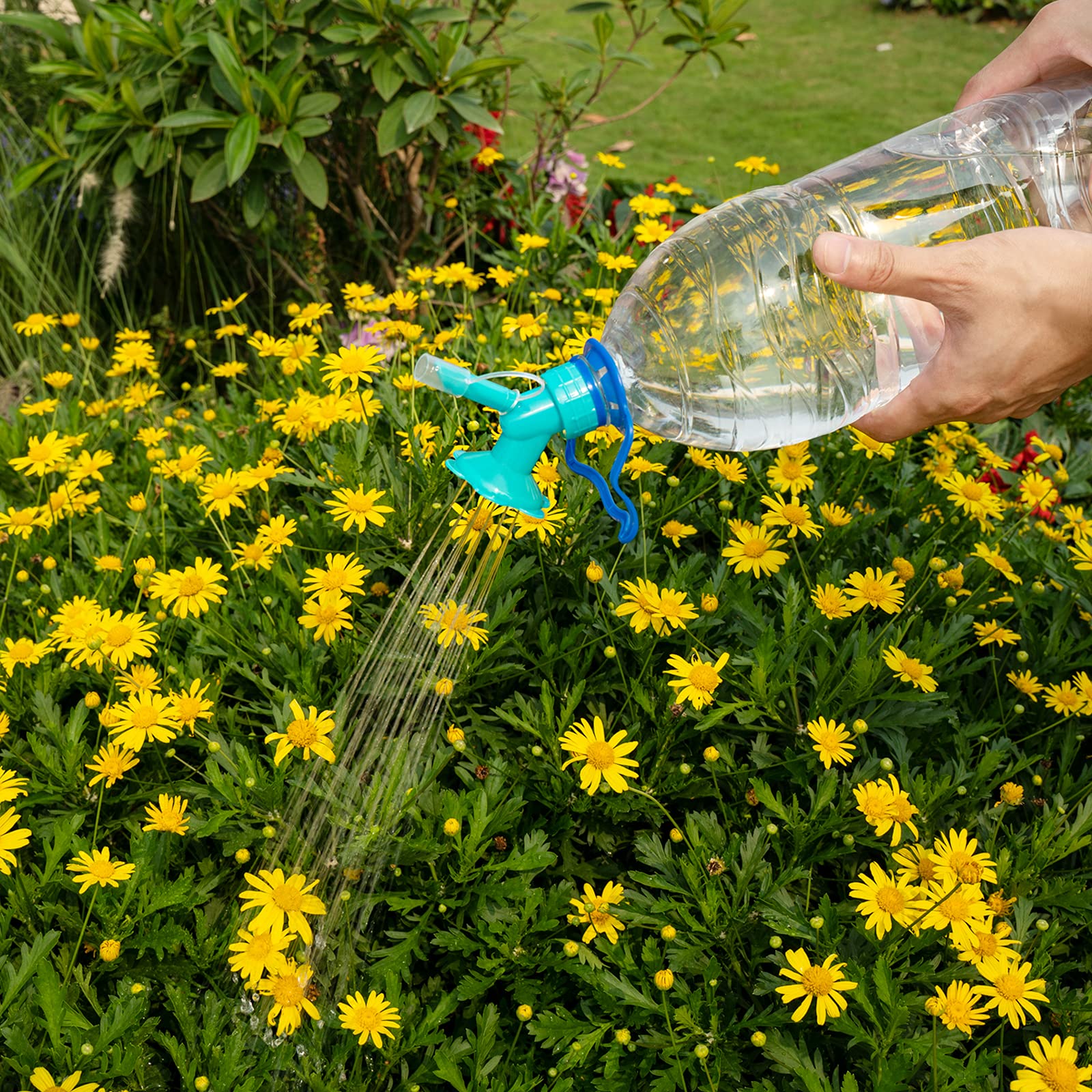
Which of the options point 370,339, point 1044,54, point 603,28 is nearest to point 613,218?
point 603,28

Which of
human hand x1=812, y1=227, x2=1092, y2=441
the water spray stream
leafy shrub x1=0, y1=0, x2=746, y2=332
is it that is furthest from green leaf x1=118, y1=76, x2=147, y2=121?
human hand x1=812, y1=227, x2=1092, y2=441

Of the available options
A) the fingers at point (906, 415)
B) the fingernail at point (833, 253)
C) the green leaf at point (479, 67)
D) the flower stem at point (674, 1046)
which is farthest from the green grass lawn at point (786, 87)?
the flower stem at point (674, 1046)

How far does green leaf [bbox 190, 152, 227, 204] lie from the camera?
129 inches

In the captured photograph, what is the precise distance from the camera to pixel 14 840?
146 cm

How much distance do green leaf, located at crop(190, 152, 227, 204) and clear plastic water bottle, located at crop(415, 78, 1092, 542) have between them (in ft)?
6.68

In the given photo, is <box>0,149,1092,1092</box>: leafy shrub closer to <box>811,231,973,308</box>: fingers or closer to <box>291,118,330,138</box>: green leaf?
<box>811,231,973,308</box>: fingers

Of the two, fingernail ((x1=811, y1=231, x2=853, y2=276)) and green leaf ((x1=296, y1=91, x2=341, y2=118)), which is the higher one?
fingernail ((x1=811, y1=231, x2=853, y2=276))

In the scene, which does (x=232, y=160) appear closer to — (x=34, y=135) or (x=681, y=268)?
(x=34, y=135)

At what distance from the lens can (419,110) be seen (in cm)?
325

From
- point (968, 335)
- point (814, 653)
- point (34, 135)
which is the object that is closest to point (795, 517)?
point (814, 653)

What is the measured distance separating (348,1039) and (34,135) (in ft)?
12.7

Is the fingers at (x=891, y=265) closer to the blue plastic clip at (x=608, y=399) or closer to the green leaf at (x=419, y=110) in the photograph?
the blue plastic clip at (x=608, y=399)

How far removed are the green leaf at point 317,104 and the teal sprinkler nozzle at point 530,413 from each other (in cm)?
235

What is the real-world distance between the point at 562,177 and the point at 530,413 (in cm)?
337
